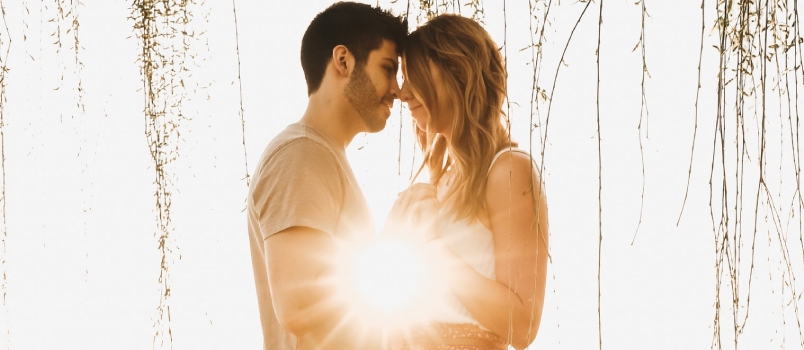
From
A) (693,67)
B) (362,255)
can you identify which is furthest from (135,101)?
(693,67)

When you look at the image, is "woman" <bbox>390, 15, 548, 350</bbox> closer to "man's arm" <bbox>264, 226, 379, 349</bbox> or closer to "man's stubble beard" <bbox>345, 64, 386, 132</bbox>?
"man's stubble beard" <bbox>345, 64, 386, 132</bbox>

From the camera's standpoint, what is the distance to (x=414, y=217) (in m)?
1.64

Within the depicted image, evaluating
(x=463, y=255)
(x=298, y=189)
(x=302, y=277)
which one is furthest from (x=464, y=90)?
(x=302, y=277)

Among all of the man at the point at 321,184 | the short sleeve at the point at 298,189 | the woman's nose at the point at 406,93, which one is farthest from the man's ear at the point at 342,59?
the short sleeve at the point at 298,189

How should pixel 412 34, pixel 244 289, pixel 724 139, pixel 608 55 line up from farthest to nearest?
1. pixel 412 34
2. pixel 244 289
3. pixel 608 55
4. pixel 724 139

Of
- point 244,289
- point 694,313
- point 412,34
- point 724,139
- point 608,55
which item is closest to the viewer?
point 724,139

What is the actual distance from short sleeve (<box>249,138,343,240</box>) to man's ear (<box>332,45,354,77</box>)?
227 mm

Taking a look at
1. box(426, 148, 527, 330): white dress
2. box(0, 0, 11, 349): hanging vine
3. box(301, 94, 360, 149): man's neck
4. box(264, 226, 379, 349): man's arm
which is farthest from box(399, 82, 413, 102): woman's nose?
box(0, 0, 11, 349): hanging vine

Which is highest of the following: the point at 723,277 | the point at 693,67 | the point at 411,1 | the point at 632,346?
the point at 411,1

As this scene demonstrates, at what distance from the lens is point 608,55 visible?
115 centimetres

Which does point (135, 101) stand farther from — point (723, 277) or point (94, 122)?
point (723, 277)

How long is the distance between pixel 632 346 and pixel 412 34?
813 millimetres

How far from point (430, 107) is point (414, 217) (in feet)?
0.81

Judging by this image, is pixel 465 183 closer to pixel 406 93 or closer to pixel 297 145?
pixel 406 93
